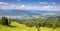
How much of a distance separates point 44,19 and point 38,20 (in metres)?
0.10

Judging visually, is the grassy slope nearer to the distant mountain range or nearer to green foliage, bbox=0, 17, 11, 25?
green foliage, bbox=0, 17, 11, 25

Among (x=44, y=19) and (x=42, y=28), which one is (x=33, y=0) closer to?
(x=44, y=19)

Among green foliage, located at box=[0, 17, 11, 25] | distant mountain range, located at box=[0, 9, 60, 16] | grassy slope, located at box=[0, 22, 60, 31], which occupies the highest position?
distant mountain range, located at box=[0, 9, 60, 16]

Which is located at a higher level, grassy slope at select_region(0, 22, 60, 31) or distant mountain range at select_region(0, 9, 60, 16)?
distant mountain range at select_region(0, 9, 60, 16)

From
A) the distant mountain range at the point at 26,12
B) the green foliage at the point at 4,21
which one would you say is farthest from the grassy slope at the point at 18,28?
the distant mountain range at the point at 26,12

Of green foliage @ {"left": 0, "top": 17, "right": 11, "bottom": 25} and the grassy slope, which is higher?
green foliage @ {"left": 0, "top": 17, "right": 11, "bottom": 25}

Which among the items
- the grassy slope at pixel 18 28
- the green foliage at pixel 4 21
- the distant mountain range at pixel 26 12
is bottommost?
the grassy slope at pixel 18 28

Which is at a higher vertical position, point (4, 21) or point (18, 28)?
point (4, 21)

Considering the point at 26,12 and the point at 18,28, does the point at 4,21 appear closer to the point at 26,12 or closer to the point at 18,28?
the point at 18,28

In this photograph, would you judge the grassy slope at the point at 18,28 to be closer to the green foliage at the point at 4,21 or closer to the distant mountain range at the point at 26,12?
the green foliage at the point at 4,21

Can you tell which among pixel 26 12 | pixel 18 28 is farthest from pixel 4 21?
pixel 26 12

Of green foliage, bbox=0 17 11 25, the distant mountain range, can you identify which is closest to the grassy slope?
green foliage, bbox=0 17 11 25

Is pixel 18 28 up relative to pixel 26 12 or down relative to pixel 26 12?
down

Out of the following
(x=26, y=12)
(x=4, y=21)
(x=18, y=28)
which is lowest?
(x=18, y=28)
